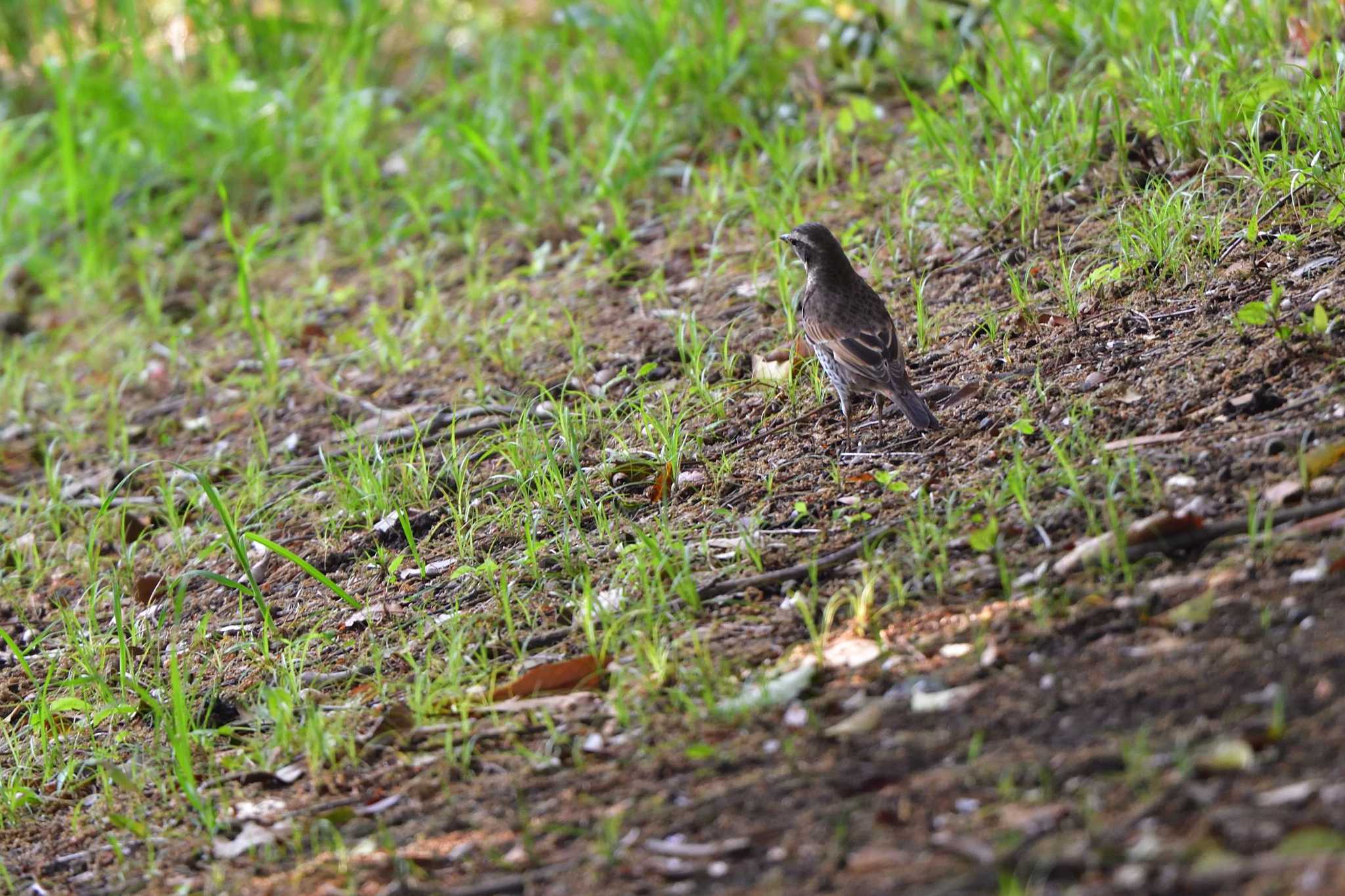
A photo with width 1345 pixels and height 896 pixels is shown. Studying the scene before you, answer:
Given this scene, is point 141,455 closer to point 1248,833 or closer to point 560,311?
point 560,311

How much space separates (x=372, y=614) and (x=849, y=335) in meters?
1.89

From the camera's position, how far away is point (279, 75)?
9547 mm

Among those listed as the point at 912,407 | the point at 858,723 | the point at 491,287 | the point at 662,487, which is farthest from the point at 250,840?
the point at 491,287

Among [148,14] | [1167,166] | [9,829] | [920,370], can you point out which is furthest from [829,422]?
[148,14]

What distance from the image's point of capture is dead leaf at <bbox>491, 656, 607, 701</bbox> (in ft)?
12.5

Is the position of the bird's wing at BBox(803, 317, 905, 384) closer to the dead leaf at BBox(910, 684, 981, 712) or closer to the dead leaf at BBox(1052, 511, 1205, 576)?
the dead leaf at BBox(1052, 511, 1205, 576)

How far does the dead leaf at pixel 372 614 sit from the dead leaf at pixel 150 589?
105 cm

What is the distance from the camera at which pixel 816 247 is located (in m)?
5.59

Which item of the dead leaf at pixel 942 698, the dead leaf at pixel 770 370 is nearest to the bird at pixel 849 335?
the dead leaf at pixel 770 370

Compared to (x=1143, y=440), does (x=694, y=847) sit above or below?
below

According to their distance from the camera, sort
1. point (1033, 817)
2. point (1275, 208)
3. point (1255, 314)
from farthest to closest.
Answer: point (1275, 208)
point (1255, 314)
point (1033, 817)

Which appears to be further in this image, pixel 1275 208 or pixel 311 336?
pixel 311 336

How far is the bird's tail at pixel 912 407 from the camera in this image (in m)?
4.62

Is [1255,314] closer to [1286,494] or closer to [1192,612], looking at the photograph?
[1286,494]
